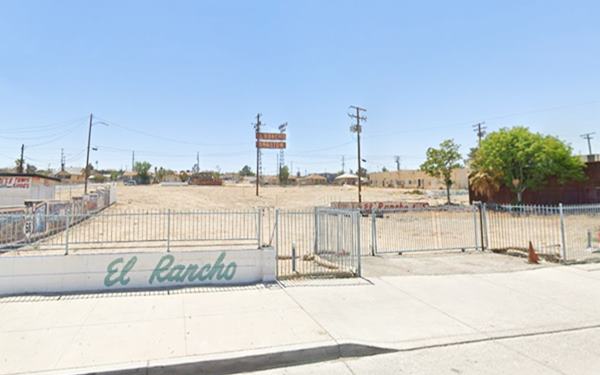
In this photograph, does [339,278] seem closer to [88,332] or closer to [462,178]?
[88,332]

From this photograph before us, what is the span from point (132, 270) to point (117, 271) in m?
0.31

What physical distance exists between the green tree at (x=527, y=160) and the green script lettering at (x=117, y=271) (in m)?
30.3

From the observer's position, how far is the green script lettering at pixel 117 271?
743cm

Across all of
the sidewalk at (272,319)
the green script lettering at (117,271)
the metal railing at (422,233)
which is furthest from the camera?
the metal railing at (422,233)

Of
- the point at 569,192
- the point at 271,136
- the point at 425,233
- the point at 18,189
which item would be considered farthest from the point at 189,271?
the point at 271,136

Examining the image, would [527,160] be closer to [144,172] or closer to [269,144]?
[269,144]

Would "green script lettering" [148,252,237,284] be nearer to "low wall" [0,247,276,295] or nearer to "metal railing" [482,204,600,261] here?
"low wall" [0,247,276,295]

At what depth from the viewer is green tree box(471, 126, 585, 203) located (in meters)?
27.9

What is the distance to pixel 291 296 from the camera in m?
7.07

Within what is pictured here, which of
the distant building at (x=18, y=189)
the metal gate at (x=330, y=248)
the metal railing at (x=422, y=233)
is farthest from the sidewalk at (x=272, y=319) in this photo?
the distant building at (x=18, y=189)

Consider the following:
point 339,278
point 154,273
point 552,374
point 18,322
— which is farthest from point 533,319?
point 18,322

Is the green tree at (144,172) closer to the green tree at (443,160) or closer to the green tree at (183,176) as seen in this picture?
the green tree at (183,176)

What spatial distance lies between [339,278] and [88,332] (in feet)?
17.5

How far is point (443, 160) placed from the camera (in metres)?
39.5
